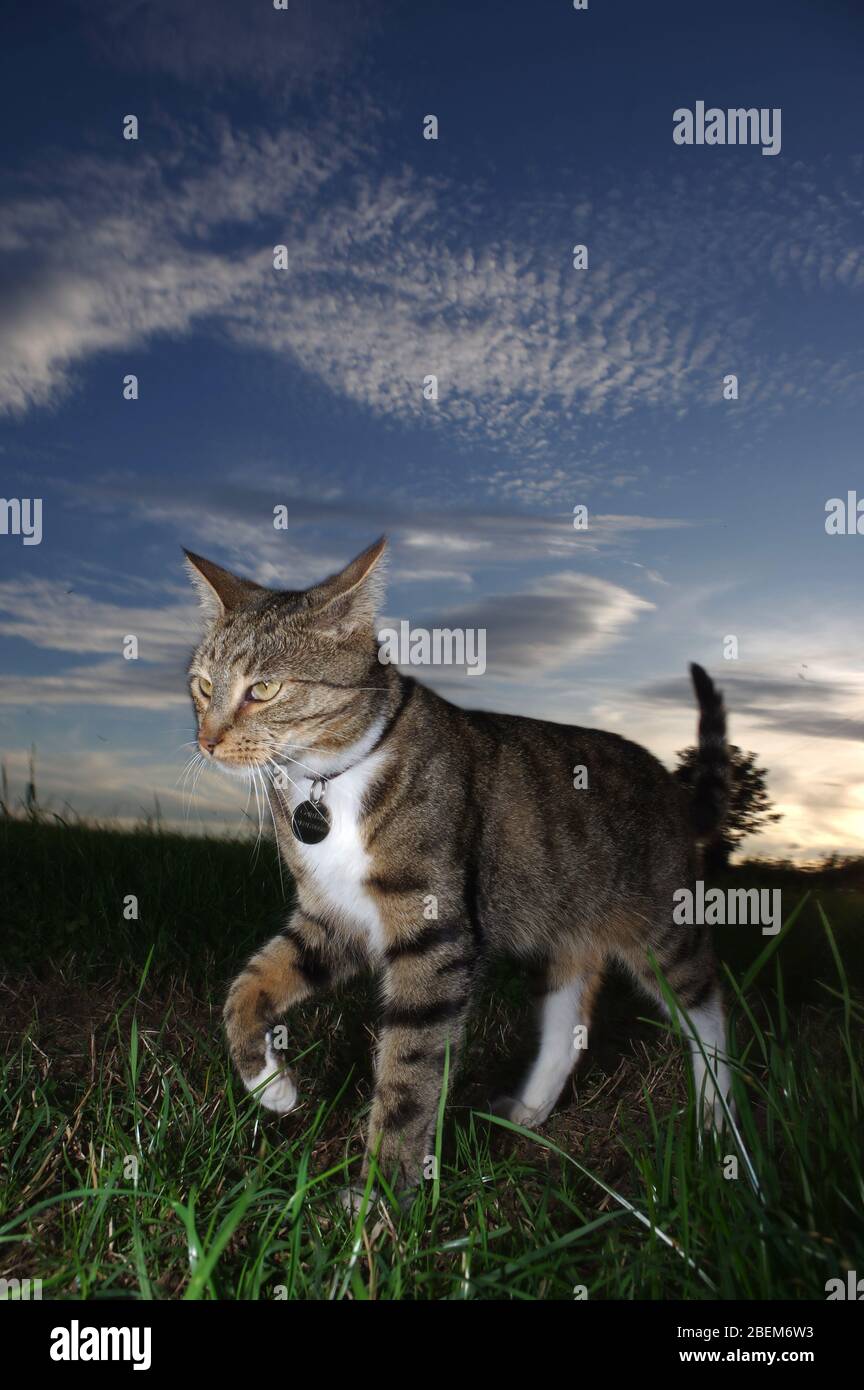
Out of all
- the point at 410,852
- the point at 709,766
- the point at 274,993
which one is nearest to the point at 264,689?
the point at 410,852

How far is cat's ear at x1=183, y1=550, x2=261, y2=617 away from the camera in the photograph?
14.3 feet

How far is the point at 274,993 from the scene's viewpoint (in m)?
3.94

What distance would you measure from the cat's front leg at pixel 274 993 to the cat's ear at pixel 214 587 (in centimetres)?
134

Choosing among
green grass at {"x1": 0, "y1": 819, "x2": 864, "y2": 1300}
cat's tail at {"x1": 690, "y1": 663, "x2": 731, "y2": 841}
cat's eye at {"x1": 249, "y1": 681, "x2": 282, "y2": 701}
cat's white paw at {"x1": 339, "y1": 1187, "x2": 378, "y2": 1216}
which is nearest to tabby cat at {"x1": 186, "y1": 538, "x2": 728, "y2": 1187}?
cat's eye at {"x1": 249, "y1": 681, "x2": 282, "y2": 701}

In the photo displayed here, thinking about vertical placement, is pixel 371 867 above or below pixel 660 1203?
above

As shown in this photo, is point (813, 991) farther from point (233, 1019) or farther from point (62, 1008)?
point (62, 1008)

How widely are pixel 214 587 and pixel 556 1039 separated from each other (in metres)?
2.56

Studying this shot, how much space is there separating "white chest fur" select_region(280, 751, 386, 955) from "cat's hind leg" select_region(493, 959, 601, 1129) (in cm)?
118

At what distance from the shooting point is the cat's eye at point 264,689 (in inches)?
153

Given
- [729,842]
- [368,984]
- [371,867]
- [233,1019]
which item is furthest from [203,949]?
[729,842]
